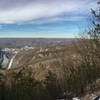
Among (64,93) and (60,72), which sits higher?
(60,72)

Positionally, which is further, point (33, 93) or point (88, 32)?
point (88, 32)

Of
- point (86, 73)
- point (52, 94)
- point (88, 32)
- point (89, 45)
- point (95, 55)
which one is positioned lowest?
point (52, 94)

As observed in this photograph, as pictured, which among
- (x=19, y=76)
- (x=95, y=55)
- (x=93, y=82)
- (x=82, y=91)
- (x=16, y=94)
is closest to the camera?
(x=16, y=94)

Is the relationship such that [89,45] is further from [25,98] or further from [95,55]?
[25,98]

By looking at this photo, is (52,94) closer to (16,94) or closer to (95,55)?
(16,94)

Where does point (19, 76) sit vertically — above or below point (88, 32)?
below

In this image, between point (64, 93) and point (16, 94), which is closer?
point (16, 94)

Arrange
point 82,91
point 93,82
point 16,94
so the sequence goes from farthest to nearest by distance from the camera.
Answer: point 93,82
point 82,91
point 16,94

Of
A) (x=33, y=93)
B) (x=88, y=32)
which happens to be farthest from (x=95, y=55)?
(x=33, y=93)

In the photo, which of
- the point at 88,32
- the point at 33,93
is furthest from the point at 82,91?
the point at 88,32
